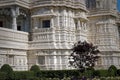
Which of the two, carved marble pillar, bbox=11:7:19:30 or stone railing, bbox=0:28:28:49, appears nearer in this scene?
stone railing, bbox=0:28:28:49

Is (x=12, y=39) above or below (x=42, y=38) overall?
below

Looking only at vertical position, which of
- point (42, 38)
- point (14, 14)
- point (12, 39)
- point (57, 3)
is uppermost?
point (57, 3)

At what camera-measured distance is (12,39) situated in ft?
107

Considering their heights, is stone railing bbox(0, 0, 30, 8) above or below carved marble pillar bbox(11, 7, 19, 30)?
above

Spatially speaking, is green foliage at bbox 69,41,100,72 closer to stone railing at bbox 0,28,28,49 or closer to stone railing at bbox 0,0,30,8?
stone railing at bbox 0,28,28,49

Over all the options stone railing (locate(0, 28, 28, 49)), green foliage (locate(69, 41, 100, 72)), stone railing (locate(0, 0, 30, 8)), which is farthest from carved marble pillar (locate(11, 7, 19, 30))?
green foliage (locate(69, 41, 100, 72))

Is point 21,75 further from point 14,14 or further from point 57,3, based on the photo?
point 57,3

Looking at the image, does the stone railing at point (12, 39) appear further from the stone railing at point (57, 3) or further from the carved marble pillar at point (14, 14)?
the stone railing at point (57, 3)

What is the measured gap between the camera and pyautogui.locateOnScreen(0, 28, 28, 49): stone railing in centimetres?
3122

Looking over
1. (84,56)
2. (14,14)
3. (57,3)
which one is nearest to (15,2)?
(14,14)

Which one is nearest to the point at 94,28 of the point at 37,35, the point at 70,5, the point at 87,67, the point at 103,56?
the point at 103,56

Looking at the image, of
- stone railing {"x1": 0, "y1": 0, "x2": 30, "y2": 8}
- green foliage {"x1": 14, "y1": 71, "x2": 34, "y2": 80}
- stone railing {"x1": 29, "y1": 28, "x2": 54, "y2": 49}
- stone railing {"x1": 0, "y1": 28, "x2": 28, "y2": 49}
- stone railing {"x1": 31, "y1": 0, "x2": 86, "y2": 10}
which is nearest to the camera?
green foliage {"x1": 14, "y1": 71, "x2": 34, "y2": 80}

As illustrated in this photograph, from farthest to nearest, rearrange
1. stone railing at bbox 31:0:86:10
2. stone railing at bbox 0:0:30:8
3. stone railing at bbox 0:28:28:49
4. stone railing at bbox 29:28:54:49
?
stone railing at bbox 31:0:86:10 < stone railing at bbox 0:0:30:8 < stone railing at bbox 29:28:54:49 < stone railing at bbox 0:28:28:49

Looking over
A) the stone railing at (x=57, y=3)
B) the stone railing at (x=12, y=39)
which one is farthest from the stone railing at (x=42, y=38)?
the stone railing at (x=57, y=3)
